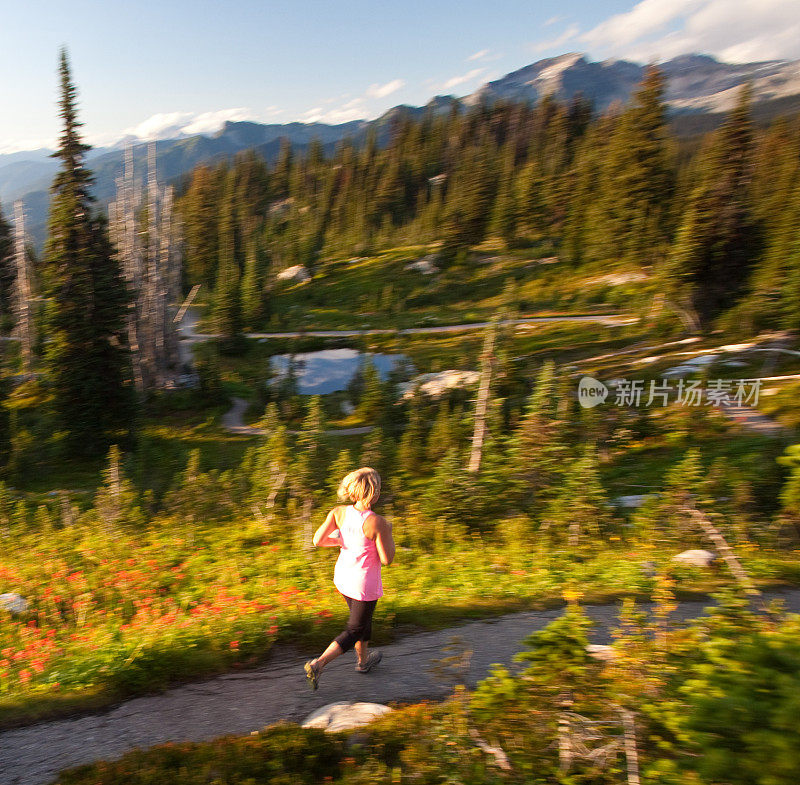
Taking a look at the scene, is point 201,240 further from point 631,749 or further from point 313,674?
point 631,749

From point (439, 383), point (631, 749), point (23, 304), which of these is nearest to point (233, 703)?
point (631, 749)

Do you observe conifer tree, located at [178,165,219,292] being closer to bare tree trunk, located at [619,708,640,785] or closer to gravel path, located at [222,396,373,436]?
gravel path, located at [222,396,373,436]

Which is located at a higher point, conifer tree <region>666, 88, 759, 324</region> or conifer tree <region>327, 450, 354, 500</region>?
conifer tree <region>666, 88, 759, 324</region>

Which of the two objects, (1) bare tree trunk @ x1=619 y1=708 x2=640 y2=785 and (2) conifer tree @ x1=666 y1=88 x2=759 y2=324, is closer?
(1) bare tree trunk @ x1=619 y1=708 x2=640 y2=785

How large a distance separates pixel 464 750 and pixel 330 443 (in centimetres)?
2244

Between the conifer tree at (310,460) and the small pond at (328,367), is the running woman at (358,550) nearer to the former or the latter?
the conifer tree at (310,460)

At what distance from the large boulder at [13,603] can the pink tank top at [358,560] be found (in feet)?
21.8

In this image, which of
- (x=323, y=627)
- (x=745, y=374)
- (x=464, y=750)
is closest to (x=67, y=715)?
(x=323, y=627)

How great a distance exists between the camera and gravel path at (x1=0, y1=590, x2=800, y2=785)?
14.4ft

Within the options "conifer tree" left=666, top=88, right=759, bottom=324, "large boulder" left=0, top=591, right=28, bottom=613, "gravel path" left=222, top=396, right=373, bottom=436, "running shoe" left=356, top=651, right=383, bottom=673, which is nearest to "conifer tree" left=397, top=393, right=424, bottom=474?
"gravel path" left=222, top=396, right=373, bottom=436

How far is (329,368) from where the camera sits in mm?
44156

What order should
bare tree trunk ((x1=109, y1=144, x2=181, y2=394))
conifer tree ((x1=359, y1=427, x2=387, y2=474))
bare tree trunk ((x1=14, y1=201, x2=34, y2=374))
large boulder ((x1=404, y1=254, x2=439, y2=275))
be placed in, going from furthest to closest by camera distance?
large boulder ((x1=404, y1=254, x2=439, y2=275)) → bare tree trunk ((x1=14, y1=201, x2=34, y2=374)) → bare tree trunk ((x1=109, y1=144, x2=181, y2=394)) → conifer tree ((x1=359, y1=427, x2=387, y2=474))

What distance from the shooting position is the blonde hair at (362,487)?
479cm

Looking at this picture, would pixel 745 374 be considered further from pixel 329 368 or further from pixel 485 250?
pixel 485 250
